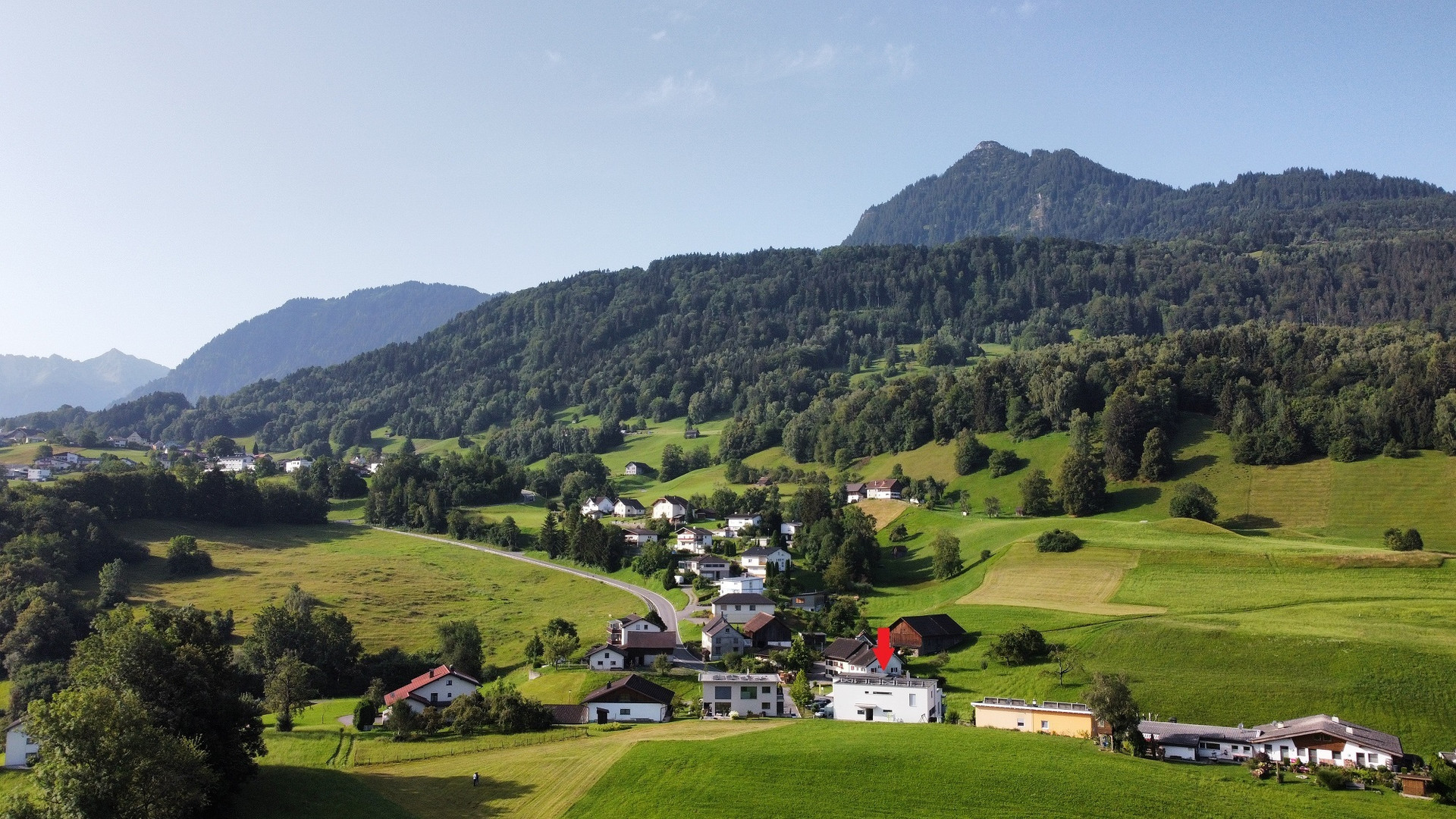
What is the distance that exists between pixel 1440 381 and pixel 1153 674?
68312mm

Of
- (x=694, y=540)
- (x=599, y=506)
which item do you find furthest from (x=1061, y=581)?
(x=599, y=506)

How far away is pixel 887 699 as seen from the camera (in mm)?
46188

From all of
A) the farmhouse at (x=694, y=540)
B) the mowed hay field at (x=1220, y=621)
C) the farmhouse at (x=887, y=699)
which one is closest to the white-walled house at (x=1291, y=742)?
the mowed hay field at (x=1220, y=621)

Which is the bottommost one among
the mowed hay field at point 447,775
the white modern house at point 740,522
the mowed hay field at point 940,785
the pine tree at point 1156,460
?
the mowed hay field at point 447,775

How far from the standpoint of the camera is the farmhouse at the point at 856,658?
53281mm

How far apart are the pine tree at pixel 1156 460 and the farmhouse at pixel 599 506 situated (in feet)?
209

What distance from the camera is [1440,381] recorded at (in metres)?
91.9

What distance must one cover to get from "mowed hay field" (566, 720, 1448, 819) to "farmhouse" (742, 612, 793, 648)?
25.3m

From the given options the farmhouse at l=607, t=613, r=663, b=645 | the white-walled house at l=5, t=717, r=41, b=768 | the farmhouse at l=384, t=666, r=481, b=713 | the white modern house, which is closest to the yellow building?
the farmhouse at l=607, t=613, r=663, b=645

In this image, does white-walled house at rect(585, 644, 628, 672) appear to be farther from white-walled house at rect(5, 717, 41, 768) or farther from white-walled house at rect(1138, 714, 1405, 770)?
white-walled house at rect(1138, 714, 1405, 770)

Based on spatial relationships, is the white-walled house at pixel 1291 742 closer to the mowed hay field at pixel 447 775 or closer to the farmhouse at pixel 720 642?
the mowed hay field at pixel 447 775

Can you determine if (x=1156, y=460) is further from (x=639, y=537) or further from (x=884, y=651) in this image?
(x=884, y=651)

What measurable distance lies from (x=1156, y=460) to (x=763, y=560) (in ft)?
140

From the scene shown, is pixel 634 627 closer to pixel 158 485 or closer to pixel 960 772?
pixel 960 772
